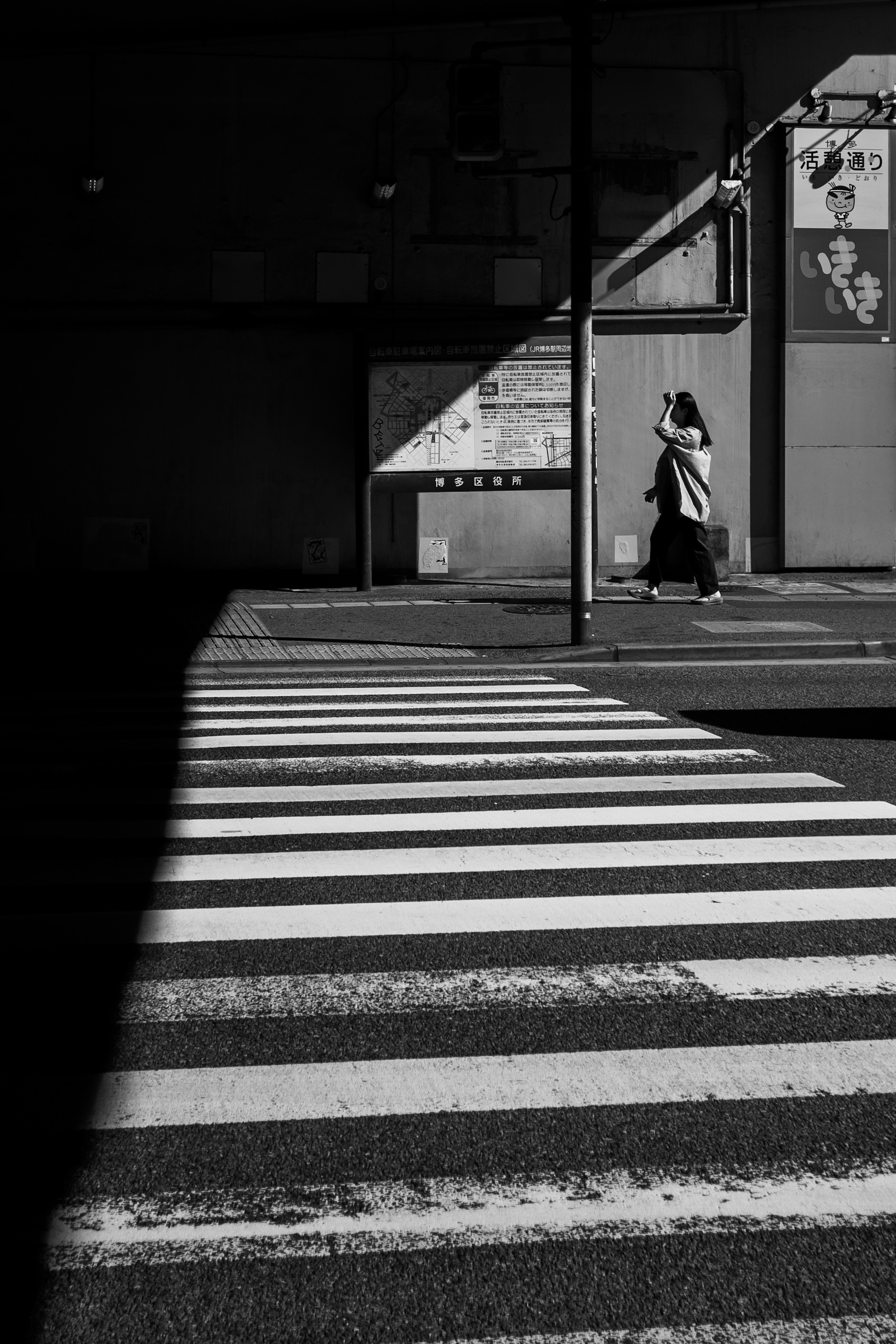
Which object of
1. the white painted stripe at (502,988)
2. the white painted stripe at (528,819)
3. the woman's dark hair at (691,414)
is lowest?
the white painted stripe at (502,988)

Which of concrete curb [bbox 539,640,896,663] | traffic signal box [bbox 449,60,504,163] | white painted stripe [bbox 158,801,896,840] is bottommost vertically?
white painted stripe [bbox 158,801,896,840]

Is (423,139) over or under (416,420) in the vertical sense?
over

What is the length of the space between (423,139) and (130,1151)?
17.3 metres

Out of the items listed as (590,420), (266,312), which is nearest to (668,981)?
(590,420)

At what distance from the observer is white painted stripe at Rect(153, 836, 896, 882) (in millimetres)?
6148

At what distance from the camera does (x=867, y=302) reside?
19859 millimetres

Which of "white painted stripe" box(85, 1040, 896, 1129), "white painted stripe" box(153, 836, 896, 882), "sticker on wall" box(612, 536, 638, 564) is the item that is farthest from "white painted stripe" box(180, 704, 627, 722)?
"sticker on wall" box(612, 536, 638, 564)

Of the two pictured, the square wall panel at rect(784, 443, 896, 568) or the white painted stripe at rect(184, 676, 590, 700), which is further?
the square wall panel at rect(784, 443, 896, 568)

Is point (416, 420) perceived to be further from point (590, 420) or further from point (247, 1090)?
point (247, 1090)

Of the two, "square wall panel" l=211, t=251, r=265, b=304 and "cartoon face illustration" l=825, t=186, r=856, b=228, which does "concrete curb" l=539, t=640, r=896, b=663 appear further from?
"cartoon face illustration" l=825, t=186, r=856, b=228

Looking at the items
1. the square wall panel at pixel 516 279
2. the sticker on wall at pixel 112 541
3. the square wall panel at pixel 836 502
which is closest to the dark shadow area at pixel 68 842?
the sticker on wall at pixel 112 541

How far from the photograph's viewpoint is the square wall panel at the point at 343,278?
1919 centimetres

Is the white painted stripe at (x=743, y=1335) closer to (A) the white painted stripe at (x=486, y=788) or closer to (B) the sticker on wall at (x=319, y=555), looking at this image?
(A) the white painted stripe at (x=486, y=788)

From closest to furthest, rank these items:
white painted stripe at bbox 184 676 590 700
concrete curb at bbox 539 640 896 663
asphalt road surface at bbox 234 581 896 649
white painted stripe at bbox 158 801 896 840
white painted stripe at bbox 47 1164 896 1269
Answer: white painted stripe at bbox 47 1164 896 1269 < white painted stripe at bbox 158 801 896 840 < white painted stripe at bbox 184 676 590 700 < concrete curb at bbox 539 640 896 663 < asphalt road surface at bbox 234 581 896 649
